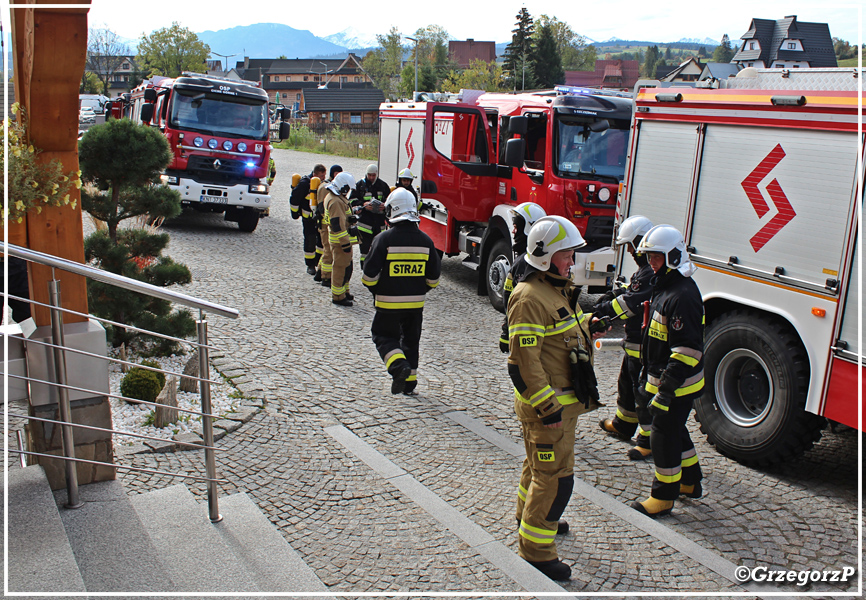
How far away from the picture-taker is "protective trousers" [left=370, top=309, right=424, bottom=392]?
6.72m

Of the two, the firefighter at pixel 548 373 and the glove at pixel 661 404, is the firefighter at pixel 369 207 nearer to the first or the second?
the glove at pixel 661 404

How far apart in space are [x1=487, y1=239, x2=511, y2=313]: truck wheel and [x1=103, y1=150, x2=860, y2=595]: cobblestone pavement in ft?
5.61

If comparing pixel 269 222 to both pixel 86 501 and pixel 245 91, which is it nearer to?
pixel 245 91

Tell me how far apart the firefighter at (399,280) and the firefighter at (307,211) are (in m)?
4.65

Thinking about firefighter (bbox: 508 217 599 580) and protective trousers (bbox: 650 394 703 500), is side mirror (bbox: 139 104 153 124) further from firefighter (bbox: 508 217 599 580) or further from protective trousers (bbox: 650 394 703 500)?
protective trousers (bbox: 650 394 703 500)

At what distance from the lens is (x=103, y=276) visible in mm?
3332

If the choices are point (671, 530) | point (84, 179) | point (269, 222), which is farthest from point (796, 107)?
point (269, 222)

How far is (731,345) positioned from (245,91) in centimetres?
1249

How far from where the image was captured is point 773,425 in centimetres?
529

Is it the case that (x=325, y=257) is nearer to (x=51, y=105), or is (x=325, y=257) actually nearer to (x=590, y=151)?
(x=590, y=151)

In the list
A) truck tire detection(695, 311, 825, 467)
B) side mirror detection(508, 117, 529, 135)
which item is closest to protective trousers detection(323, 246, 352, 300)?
side mirror detection(508, 117, 529, 135)

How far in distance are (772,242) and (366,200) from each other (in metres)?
6.67

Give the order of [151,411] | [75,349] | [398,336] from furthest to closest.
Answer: [398,336], [151,411], [75,349]

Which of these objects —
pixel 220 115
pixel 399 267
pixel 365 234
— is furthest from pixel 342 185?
pixel 220 115
